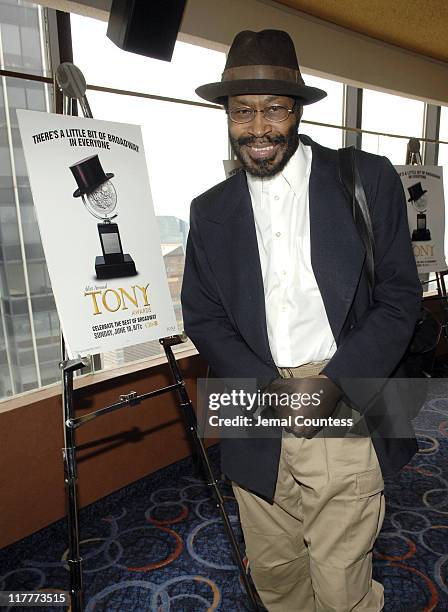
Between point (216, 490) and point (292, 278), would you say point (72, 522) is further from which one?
point (292, 278)

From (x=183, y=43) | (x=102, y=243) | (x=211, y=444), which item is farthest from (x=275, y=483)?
(x=183, y=43)

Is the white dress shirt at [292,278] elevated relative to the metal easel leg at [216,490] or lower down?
elevated

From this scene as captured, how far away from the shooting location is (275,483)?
4.24 ft

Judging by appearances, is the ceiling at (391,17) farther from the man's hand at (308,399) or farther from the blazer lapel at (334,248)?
the man's hand at (308,399)

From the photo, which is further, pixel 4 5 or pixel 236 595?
pixel 4 5

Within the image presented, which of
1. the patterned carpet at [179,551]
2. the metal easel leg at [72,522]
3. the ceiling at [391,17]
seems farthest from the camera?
the ceiling at [391,17]

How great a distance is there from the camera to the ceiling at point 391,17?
113 inches

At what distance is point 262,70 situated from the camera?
117 cm

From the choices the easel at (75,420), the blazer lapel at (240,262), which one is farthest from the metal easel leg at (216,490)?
the blazer lapel at (240,262)

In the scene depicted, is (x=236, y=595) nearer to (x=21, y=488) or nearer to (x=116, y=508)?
(x=116, y=508)

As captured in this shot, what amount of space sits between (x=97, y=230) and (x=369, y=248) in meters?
0.97

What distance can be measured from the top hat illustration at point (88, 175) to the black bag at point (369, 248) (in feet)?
2.84

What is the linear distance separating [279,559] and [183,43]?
2514 mm

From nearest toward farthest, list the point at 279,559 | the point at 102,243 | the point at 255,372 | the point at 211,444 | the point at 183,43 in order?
the point at 255,372, the point at 279,559, the point at 102,243, the point at 183,43, the point at 211,444
